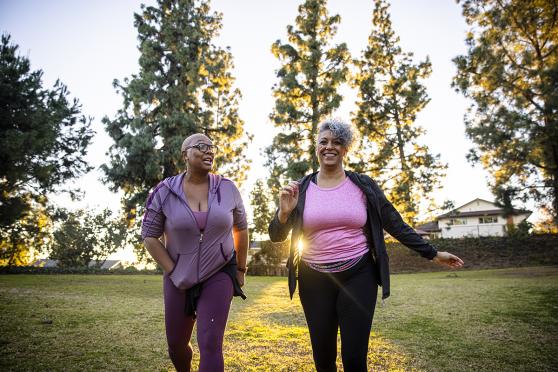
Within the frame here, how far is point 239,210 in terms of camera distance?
3270 millimetres

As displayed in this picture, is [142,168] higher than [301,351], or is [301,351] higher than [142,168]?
[142,168]

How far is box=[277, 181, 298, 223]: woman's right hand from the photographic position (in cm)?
280

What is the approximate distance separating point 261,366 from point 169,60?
21.7 metres

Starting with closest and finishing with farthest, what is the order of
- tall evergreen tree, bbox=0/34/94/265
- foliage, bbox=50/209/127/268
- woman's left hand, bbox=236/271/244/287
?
woman's left hand, bbox=236/271/244/287, tall evergreen tree, bbox=0/34/94/265, foliage, bbox=50/209/127/268

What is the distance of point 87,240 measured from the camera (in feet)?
145

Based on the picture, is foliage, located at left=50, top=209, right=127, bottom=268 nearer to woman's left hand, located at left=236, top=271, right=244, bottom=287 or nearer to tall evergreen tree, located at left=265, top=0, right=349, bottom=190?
tall evergreen tree, located at left=265, top=0, right=349, bottom=190

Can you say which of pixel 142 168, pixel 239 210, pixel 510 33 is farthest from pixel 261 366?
pixel 510 33

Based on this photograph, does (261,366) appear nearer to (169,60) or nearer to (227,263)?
(227,263)

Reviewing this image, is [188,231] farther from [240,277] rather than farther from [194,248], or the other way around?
[240,277]

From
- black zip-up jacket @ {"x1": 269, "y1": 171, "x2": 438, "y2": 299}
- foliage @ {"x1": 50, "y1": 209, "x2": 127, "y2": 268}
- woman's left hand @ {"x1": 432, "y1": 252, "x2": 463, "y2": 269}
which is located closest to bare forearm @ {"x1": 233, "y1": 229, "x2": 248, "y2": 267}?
black zip-up jacket @ {"x1": 269, "y1": 171, "x2": 438, "y2": 299}

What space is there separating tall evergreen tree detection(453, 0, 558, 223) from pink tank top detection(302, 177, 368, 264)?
2130 centimetres

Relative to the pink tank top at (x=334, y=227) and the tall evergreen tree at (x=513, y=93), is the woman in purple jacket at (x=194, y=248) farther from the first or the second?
the tall evergreen tree at (x=513, y=93)

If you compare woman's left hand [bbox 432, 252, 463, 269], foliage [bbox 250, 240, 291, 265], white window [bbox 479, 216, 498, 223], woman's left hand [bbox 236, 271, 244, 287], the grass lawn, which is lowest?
the grass lawn

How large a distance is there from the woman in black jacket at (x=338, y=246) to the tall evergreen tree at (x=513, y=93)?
69.3 feet
